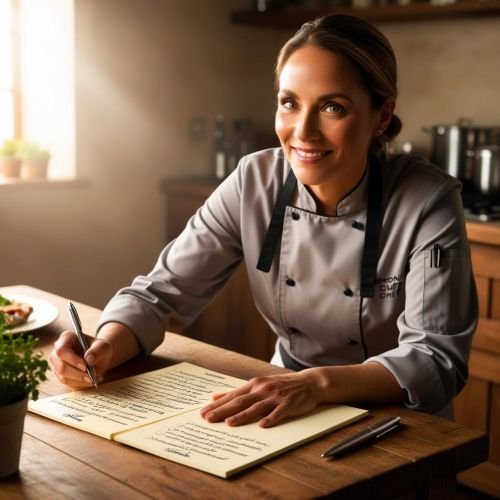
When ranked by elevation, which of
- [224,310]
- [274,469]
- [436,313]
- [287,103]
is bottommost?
[224,310]

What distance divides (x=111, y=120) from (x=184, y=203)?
469 millimetres

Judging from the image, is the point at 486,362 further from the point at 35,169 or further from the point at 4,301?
the point at 35,169

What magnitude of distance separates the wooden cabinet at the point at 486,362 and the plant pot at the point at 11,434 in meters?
1.88

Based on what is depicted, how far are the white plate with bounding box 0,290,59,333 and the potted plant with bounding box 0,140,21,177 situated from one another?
1.51 m

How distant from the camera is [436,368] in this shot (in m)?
1.44

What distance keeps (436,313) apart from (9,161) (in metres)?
2.30

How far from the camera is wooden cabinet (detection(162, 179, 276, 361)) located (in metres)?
3.42

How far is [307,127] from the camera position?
1614 mm

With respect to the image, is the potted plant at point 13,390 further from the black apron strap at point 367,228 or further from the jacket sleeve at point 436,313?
the black apron strap at point 367,228

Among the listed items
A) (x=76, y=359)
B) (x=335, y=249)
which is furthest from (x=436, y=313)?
(x=76, y=359)

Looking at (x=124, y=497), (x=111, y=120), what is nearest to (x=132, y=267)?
(x=111, y=120)

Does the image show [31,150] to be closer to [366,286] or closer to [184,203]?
[184,203]

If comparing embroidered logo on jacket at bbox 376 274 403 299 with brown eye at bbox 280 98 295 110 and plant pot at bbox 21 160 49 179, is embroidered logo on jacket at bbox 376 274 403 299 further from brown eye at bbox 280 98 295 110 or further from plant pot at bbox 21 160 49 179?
plant pot at bbox 21 160 49 179

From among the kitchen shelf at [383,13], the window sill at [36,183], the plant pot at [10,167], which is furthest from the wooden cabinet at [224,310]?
the kitchen shelf at [383,13]
